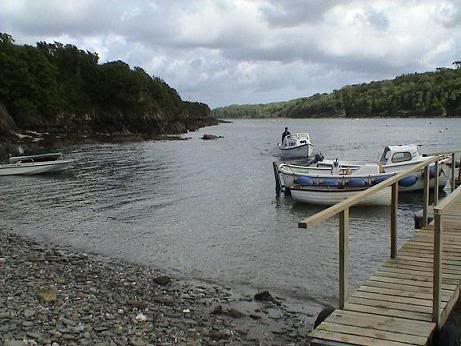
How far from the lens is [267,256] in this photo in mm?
14766

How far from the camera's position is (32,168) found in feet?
115

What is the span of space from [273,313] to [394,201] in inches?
127

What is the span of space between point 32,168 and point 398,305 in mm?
32235

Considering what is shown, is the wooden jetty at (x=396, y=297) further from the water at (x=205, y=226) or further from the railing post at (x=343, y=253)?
the water at (x=205, y=226)

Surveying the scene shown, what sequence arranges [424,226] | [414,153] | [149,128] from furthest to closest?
[149,128]
[414,153]
[424,226]

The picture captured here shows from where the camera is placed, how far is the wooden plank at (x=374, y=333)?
6004 millimetres

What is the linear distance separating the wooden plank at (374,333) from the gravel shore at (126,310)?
7.63 ft

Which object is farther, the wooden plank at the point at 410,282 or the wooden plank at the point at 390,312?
the wooden plank at the point at 410,282

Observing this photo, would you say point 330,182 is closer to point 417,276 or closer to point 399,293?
point 417,276

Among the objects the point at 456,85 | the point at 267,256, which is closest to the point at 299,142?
the point at 267,256

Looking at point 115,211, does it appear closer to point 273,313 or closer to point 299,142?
point 273,313

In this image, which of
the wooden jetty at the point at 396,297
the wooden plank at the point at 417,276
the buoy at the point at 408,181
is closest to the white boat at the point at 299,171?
the buoy at the point at 408,181

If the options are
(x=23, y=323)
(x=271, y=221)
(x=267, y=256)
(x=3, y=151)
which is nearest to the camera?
(x=23, y=323)

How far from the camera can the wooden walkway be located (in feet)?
20.1
